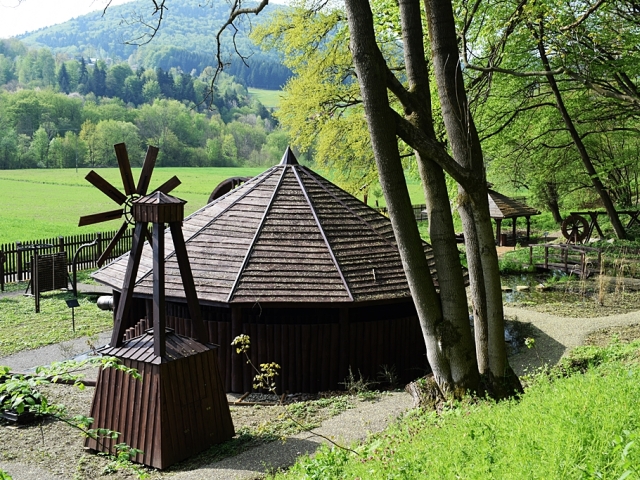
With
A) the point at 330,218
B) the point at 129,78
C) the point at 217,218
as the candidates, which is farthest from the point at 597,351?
the point at 129,78

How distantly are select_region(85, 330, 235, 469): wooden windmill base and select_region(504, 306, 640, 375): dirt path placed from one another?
18.9 feet

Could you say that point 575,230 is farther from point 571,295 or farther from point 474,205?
point 474,205

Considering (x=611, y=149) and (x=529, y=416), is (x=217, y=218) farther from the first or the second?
(x=611, y=149)

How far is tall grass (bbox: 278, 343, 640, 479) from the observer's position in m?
3.87

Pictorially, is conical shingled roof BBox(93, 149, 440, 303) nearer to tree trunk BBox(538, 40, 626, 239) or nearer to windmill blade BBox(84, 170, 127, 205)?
windmill blade BBox(84, 170, 127, 205)

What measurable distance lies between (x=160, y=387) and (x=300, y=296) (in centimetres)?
350

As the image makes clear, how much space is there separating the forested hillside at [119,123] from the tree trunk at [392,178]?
49.3m

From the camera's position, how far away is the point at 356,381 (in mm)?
11914

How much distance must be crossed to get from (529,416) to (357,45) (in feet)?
13.7

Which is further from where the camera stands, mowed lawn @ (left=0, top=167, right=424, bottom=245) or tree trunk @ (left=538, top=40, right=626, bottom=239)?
mowed lawn @ (left=0, top=167, right=424, bottom=245)

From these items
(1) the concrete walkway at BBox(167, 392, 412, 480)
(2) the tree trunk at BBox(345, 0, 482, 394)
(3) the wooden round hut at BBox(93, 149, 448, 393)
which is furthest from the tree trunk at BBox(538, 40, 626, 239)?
(2) the tree trunk at BBox(345, 0, 482, 394)

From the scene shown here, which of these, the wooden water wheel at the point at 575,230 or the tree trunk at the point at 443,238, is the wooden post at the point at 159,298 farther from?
the wooden water wheel at the point at 575,230

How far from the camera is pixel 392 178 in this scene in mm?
6969

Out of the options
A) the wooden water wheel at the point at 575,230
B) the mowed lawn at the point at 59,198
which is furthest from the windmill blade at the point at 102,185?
the mowed lawn at the point at 59,198
